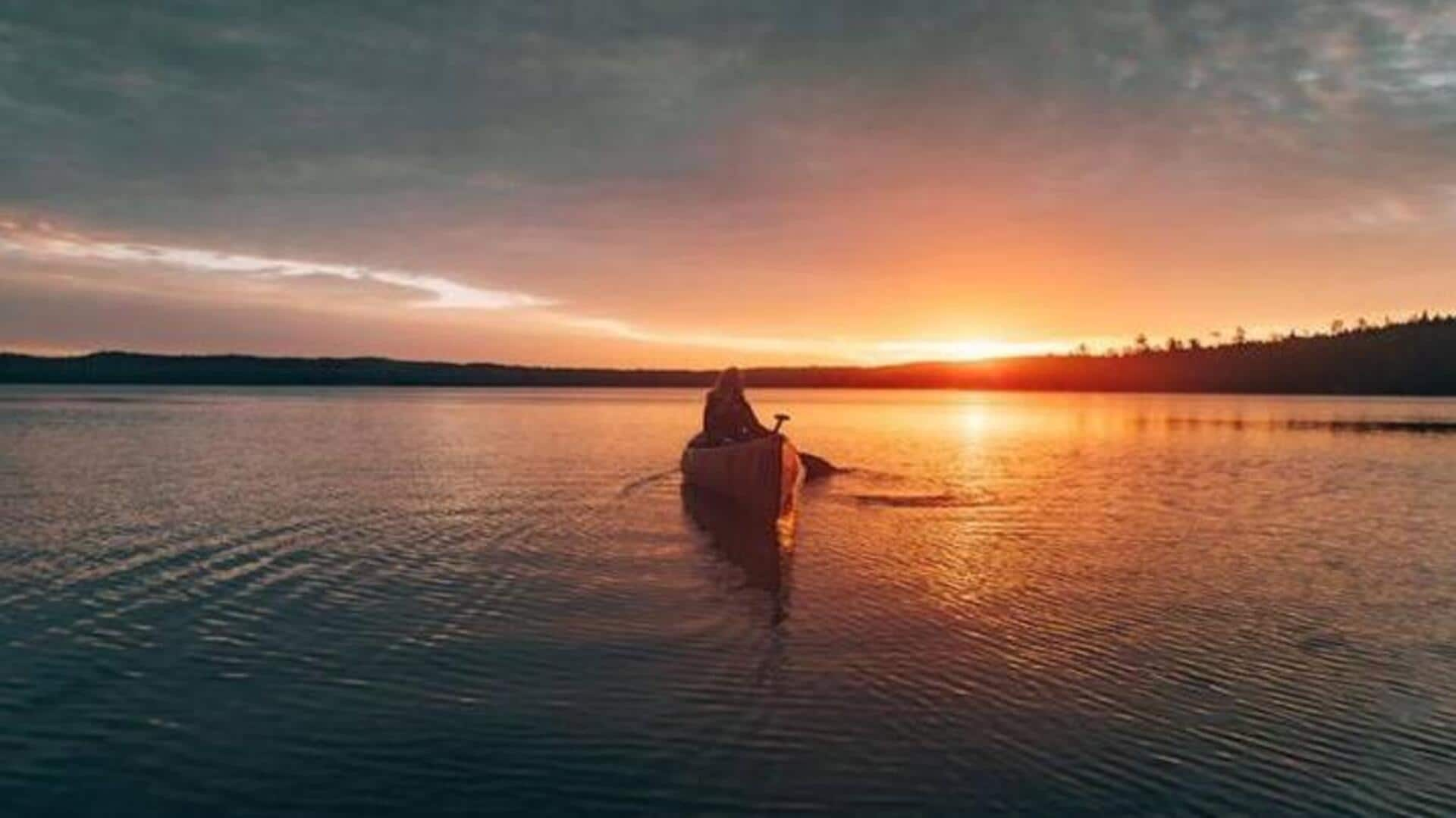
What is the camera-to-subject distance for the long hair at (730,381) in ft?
102

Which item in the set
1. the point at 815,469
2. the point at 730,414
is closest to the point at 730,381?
the point at 730,414

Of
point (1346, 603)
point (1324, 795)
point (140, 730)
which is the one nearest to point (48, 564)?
point (140, 730)

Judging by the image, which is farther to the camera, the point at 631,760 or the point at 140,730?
the point at 140,730

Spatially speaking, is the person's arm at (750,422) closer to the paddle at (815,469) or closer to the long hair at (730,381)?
the long hair at (730,381)

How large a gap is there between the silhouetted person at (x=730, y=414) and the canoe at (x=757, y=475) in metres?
1.17

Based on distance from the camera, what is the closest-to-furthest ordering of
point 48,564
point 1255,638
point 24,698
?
point 24,698
point 1255,638
point 48,564

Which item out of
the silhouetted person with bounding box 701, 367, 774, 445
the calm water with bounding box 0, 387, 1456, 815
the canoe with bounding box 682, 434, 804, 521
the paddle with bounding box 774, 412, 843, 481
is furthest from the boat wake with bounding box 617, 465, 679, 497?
the paddle with bounding box 774, 412, 843, 481

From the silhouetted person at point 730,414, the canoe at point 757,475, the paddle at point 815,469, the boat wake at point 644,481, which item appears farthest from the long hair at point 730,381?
the paddle at point 815,469

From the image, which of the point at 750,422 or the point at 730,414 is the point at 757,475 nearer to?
the point at 730,414

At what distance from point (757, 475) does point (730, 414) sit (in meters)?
5.61

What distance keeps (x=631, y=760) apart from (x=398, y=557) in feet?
36.8

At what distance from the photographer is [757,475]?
26234 mm

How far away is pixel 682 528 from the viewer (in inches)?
930

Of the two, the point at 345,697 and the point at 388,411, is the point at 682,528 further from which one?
the point at 388,411
